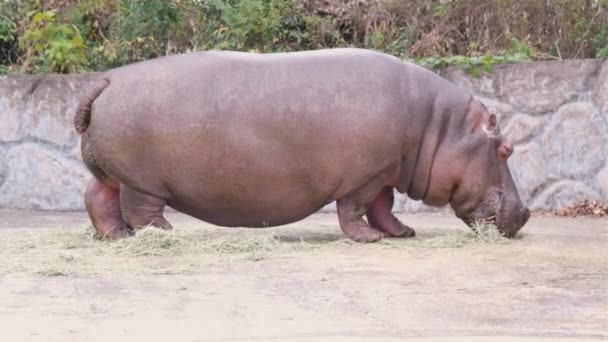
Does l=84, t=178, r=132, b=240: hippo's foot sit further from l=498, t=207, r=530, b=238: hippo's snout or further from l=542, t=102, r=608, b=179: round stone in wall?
l=542, t=102, r=608, b=179: round stone in wall

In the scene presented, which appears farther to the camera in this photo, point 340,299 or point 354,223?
point 354,223

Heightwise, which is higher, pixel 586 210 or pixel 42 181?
pixel 586 210

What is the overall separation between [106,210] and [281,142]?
3.61 feet

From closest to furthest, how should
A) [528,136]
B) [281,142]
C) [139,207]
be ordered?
1. [281,142]
2. [139,207]
3. [528,136]

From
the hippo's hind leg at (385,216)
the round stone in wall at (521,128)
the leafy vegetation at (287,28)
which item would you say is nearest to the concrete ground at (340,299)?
the hippo's hind leg at (385,216)

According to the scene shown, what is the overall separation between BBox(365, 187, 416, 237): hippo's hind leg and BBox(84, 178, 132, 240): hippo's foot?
138 cm

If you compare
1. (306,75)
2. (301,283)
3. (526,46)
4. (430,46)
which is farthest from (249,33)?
(301,283)

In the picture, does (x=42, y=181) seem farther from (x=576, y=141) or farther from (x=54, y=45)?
(x=576, y=141)

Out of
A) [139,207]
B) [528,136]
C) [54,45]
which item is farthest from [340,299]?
[54,45]

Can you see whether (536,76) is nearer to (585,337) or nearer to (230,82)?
(230,82)

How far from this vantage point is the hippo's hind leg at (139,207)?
20.5ft

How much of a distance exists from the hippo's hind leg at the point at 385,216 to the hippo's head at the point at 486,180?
0.35m

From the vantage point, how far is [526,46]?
9422 millimetres

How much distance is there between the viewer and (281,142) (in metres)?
6.12
